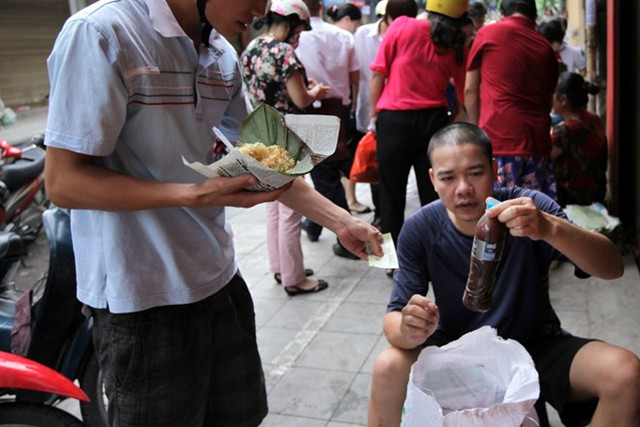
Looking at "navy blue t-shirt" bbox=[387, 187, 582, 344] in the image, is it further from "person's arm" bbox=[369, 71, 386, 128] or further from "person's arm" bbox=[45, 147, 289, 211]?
"person's arm" bbox=[369, 71, 386, 128]

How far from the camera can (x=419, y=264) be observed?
2316 mm

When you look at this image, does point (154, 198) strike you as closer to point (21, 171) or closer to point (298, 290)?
point (298, 290)

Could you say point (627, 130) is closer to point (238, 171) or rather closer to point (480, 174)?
point (480, 174)

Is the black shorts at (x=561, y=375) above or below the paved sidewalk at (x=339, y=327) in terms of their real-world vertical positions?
above

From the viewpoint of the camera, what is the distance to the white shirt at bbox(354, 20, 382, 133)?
6.06 m

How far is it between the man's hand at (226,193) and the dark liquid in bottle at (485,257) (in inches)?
25.0

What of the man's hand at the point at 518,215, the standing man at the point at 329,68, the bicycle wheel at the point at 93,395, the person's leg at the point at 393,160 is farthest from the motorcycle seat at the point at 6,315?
the standing man at the point at 329,68

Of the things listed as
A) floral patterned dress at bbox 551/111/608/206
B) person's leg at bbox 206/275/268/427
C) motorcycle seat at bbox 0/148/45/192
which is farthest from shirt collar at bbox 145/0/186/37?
motorcycle seat at bbox 0/148/45/192

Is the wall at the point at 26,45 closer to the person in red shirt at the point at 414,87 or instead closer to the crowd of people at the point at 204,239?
the person in red shirt at the point at 414,87

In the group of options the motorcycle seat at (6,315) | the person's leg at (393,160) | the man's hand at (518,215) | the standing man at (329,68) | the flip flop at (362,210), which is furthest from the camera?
the flip flop at (362,210)

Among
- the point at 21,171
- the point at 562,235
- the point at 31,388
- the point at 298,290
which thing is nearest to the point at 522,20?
the point at 298,290

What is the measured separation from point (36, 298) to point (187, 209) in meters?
1.45

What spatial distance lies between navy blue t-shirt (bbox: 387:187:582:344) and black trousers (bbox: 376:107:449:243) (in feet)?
6.93

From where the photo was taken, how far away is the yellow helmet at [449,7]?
4176 millimetres
